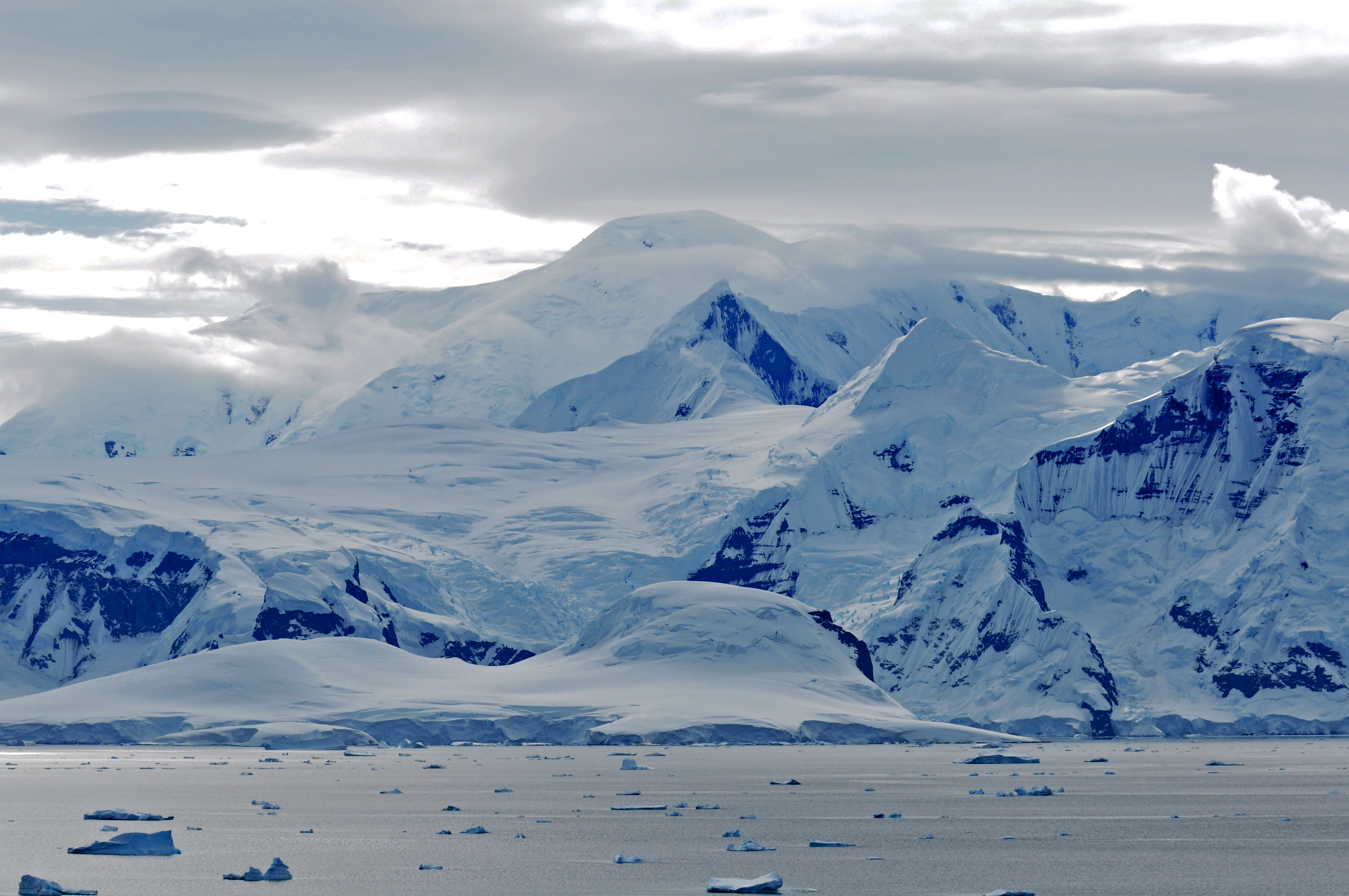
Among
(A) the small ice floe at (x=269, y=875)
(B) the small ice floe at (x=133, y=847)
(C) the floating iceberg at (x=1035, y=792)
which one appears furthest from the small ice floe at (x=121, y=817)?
(C) the floating iceberg at (x=1035, y=792)

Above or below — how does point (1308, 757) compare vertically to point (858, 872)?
below

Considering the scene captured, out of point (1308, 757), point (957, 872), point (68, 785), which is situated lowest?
point (1308, 757)

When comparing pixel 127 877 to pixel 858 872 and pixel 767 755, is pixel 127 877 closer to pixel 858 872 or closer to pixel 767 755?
pixel 858 872

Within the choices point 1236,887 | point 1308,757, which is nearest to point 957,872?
point 1236,887

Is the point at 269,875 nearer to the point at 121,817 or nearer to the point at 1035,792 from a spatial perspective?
the point at 121,817

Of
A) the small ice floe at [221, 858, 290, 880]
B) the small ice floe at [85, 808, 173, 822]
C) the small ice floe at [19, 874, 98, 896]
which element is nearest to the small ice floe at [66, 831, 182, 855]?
the small ice floe at [221, 858, 290, 880]

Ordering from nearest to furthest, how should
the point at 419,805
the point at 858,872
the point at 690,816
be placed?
the point at 858,872 < the point at 690,816 < the point at 419,805

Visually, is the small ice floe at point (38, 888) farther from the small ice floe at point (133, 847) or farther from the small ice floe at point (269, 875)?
the small ice floe at point (133, 847)
